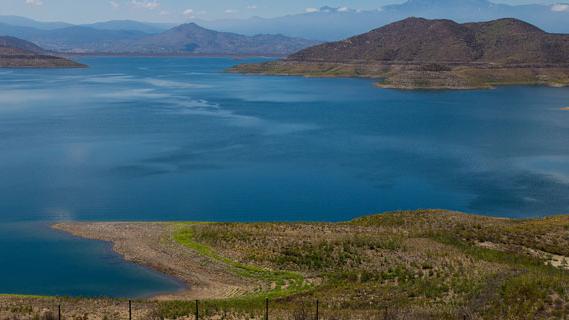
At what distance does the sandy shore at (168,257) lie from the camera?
2444 cm

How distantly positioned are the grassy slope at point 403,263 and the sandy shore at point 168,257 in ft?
2.36

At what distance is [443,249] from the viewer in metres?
26.9

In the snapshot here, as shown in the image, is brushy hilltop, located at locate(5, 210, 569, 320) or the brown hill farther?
the brown hill

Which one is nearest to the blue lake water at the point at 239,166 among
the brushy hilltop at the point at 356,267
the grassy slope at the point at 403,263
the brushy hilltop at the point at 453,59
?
the brushy hilltop at the point at 356,267

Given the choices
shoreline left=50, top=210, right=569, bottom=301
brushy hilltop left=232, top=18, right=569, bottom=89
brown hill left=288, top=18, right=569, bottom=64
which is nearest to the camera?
shoreline left=50, top=210, right=569, bottom=301

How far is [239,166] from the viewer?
5122 cm

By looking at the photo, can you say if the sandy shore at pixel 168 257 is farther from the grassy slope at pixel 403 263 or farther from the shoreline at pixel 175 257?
the grassy slope at pixel 403 263

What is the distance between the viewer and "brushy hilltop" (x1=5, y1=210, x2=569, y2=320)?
769 inches

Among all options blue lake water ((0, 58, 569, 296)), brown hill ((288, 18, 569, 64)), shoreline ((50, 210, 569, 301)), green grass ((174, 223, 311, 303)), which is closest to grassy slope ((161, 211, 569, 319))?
green grass ((174, 223, 311, 303))

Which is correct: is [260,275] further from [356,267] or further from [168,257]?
[168,257]

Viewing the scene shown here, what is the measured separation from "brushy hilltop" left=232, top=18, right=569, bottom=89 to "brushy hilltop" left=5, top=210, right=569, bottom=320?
105 meters

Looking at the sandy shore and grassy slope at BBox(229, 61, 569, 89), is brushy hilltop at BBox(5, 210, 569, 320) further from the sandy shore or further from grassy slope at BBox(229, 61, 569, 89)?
grassy slope at BBox(229, 61, 569, 89)

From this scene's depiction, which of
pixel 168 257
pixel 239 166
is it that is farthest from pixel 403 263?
pixel 239 166

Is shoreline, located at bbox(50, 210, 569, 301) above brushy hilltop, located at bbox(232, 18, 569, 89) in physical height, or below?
below
